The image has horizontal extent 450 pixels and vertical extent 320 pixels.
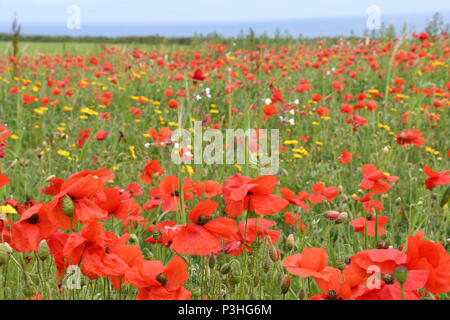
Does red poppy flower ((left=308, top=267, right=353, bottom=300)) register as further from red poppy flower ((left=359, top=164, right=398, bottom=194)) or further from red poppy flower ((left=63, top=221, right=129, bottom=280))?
red poppy flower ((left=359, top=164, right=398, bottom=194))

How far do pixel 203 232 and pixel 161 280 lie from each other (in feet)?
0.55

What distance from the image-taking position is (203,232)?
91 cm

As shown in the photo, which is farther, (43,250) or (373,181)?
(373,181)

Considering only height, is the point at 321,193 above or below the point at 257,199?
below

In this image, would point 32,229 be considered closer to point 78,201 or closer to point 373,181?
point 78,201

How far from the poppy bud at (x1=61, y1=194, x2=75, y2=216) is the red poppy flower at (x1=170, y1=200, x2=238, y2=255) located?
0.70ft

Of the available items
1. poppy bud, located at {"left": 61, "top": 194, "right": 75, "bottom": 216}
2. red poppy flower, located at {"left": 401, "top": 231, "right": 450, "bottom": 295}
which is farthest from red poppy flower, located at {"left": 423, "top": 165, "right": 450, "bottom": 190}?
poppy bud, located at {"left": 61, "top": 194, "right": 75, "bottom": 216}

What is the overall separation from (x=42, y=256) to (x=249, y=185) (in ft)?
1.46

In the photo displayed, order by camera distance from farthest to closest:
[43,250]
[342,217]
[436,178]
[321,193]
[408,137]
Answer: [408,137]
[321,193]
[436,178]
[342,217]
[43,250]

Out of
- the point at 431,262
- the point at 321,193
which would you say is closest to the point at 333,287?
the point at 431,262

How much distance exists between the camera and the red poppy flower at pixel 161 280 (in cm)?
75

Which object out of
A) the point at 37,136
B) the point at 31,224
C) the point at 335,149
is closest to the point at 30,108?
the point at 37,136

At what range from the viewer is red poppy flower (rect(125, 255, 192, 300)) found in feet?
2.47

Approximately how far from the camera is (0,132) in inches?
42.8
